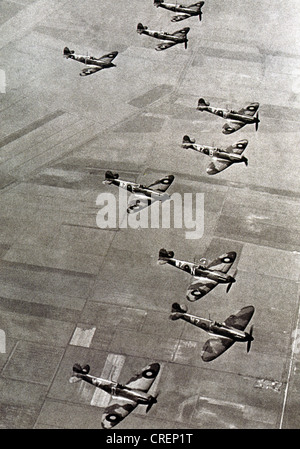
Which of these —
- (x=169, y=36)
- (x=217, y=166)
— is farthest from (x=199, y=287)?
(x=169, y=36)

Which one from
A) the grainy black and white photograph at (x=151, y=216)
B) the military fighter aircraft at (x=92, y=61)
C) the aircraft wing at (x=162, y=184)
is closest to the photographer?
the grainy black and white photograph at (x=151, y=216)

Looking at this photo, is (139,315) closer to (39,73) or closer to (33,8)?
(39,73)

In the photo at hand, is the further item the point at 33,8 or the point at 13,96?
the point at 33,8

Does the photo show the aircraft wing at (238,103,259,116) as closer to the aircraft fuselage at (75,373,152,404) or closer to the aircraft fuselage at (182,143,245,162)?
the aircraft fuselage at (182,143,245,162)

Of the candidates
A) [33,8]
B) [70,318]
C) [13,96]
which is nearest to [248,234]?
[70,318]

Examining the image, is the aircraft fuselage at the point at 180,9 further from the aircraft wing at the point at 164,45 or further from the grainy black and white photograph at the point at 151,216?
the aircraft wing at the point at 164,45

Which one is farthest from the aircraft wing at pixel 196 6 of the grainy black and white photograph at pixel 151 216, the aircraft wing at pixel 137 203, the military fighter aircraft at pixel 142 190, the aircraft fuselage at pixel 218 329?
the aircraft fuselage at pixel 218 329

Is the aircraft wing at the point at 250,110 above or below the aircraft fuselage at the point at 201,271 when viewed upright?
above

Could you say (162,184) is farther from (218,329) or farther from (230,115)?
(218,329)
